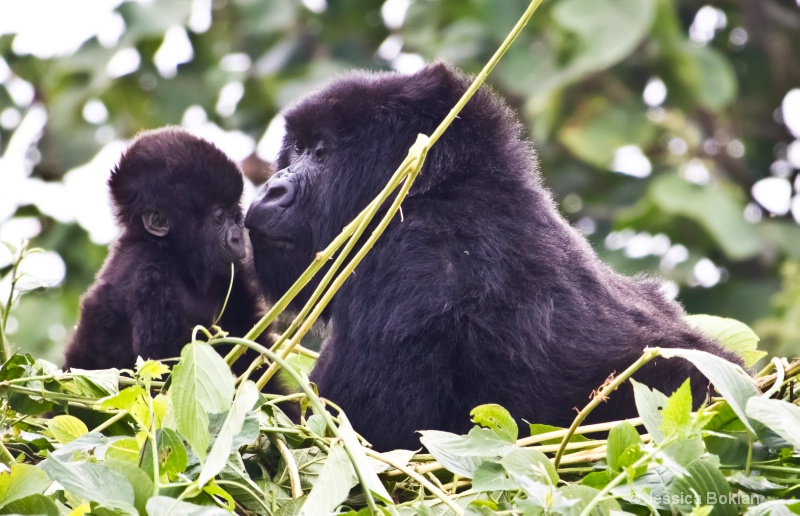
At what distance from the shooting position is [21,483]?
151 cm

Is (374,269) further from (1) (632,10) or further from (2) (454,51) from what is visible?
(2) (454,51)

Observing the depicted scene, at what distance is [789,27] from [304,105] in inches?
198

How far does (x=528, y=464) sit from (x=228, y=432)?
46cm

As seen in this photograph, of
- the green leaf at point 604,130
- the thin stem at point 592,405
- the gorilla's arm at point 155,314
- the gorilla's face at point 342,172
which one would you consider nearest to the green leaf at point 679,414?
the thin stem at point 592,405

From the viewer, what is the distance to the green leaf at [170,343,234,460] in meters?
1.44

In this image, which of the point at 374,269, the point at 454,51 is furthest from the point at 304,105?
the point at 454,51

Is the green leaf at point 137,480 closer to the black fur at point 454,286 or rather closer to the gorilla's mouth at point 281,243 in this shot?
the black fur at point 454,286

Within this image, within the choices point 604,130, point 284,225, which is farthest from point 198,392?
point 604,130

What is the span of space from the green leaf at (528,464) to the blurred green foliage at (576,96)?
3.75 m

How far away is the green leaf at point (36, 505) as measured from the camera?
1501 millimetres

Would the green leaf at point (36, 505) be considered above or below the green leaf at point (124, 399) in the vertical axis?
below

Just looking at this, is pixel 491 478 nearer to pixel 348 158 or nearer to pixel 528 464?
pixel 528 464

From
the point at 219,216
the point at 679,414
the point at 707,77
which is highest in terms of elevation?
the point at 707,77

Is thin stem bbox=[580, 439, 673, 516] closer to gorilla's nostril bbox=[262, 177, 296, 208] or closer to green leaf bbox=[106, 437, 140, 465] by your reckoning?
green leaf bbox=[106, 437, 140, 465]
